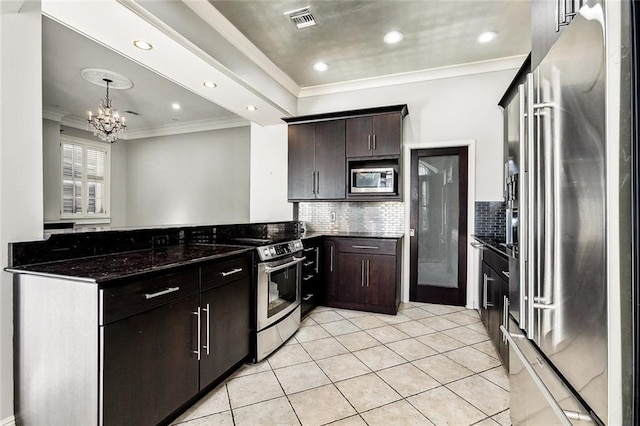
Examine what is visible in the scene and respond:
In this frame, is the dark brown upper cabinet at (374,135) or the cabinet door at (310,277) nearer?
the cabinet door at (310,277)

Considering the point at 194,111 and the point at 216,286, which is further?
the point at 194,111

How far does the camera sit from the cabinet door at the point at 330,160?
4.05 metres

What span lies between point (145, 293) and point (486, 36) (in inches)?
153

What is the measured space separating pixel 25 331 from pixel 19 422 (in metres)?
0.50

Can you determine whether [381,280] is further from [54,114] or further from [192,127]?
[54,114]

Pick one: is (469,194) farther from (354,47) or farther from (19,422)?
(19,422)

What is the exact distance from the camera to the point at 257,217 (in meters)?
4.89

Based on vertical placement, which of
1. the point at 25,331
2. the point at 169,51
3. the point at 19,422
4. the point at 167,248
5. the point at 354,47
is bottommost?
the point at 19,422

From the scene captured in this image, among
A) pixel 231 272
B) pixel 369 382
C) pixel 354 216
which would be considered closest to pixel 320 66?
pixel 354 216

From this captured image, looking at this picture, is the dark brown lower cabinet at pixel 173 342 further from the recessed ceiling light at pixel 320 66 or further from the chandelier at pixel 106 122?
the chandelier at pixel 106 122

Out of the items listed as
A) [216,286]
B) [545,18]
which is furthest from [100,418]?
[545,18]

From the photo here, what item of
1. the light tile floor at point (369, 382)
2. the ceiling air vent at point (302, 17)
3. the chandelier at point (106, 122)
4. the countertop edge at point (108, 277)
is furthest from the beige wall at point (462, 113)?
the chandelier at point (106, 122)

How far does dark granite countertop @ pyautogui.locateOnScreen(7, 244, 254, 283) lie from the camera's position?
1.45 meters

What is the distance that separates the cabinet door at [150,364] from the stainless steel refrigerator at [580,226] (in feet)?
5.74
